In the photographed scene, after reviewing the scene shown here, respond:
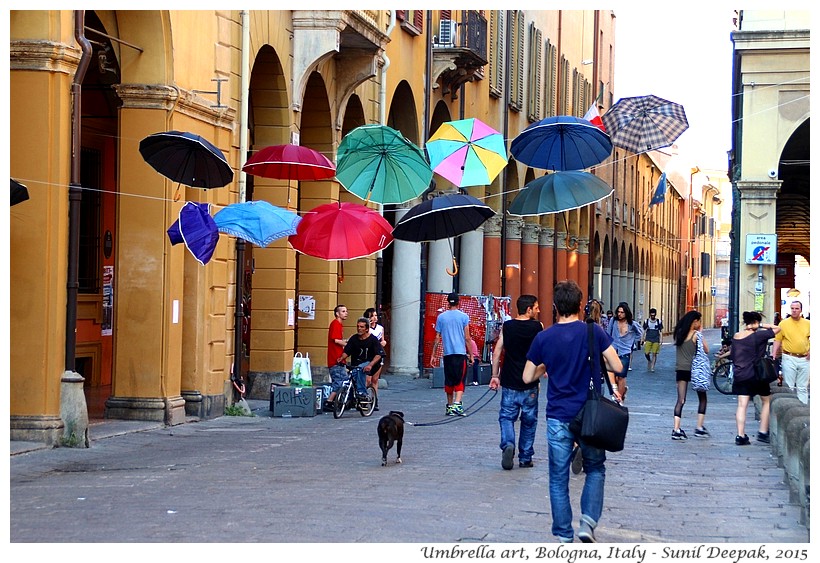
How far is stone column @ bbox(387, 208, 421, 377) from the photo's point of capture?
2906 cm

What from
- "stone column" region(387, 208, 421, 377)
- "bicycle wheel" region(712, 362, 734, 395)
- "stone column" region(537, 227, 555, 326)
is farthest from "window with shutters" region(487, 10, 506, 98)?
"bicycle wheel" region(712, 362, 734, 395)

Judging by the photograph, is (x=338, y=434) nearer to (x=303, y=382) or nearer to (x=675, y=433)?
(x=303, y=382)

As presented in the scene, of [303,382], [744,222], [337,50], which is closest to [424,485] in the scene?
[303,382]

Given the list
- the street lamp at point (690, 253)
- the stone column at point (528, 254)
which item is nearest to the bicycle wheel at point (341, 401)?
the stone column at point (528, 254)

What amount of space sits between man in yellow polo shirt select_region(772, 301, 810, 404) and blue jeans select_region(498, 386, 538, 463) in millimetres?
5627

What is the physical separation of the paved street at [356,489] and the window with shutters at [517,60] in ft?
69.7

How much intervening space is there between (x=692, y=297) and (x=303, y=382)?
77391mm

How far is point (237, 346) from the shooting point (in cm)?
1959

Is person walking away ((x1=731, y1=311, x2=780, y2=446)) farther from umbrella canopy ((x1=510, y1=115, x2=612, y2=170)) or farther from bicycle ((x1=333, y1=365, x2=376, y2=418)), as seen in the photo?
bicycle ((x1=333, y1=365, x2=376, y2=418))

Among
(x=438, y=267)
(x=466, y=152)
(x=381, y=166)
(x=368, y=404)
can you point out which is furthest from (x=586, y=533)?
(x=438, y=267)

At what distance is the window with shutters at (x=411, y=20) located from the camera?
2677 centimetres

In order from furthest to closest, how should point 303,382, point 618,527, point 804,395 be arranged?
1. point 303,382
2. point 804,395
3. point 618,527

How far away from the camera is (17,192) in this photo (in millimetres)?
12719

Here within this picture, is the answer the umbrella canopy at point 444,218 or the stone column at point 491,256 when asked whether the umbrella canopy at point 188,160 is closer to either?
Answer: the umbrella canopy at point 444,218
